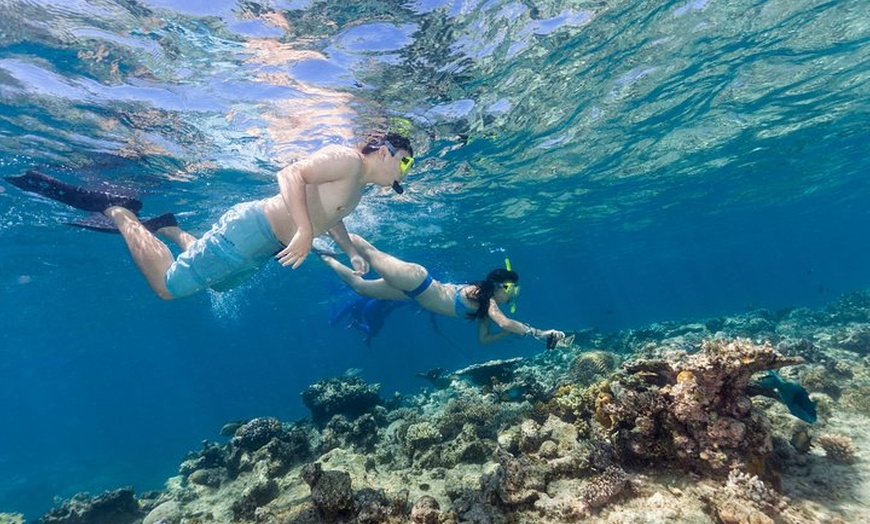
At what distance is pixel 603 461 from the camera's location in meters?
4.41

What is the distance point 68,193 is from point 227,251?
3295 mm

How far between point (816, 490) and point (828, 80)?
17.6 m

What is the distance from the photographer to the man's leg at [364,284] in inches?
411

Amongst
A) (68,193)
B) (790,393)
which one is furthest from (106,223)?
A: (790,393)

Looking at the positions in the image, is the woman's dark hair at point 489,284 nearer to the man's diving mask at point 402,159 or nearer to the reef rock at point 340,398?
the man's diving mask at point 402,159

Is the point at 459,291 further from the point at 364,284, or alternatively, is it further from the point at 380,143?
the point at 380,143

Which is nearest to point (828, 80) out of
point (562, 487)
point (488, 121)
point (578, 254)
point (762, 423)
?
point (488, 121)

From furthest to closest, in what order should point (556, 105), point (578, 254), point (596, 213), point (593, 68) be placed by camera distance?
point (578, 254)
point (596, 213)
point (556, 105)
point (593, 68)

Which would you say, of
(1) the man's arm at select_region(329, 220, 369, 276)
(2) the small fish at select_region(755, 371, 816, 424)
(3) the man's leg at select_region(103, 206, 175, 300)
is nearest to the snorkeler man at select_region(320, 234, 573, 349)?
(1) the man's arm at select_region(329, 220, 369, 276)

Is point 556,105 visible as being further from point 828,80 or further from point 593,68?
point 828,80

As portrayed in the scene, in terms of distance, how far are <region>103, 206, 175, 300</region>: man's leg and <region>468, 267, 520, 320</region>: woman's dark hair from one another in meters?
5.41

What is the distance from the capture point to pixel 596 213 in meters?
32.4

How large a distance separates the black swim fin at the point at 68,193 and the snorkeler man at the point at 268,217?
19 mm

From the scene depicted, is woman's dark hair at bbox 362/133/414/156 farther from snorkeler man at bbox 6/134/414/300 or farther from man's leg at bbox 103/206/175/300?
man's leg at bbox 103/206/175/300
